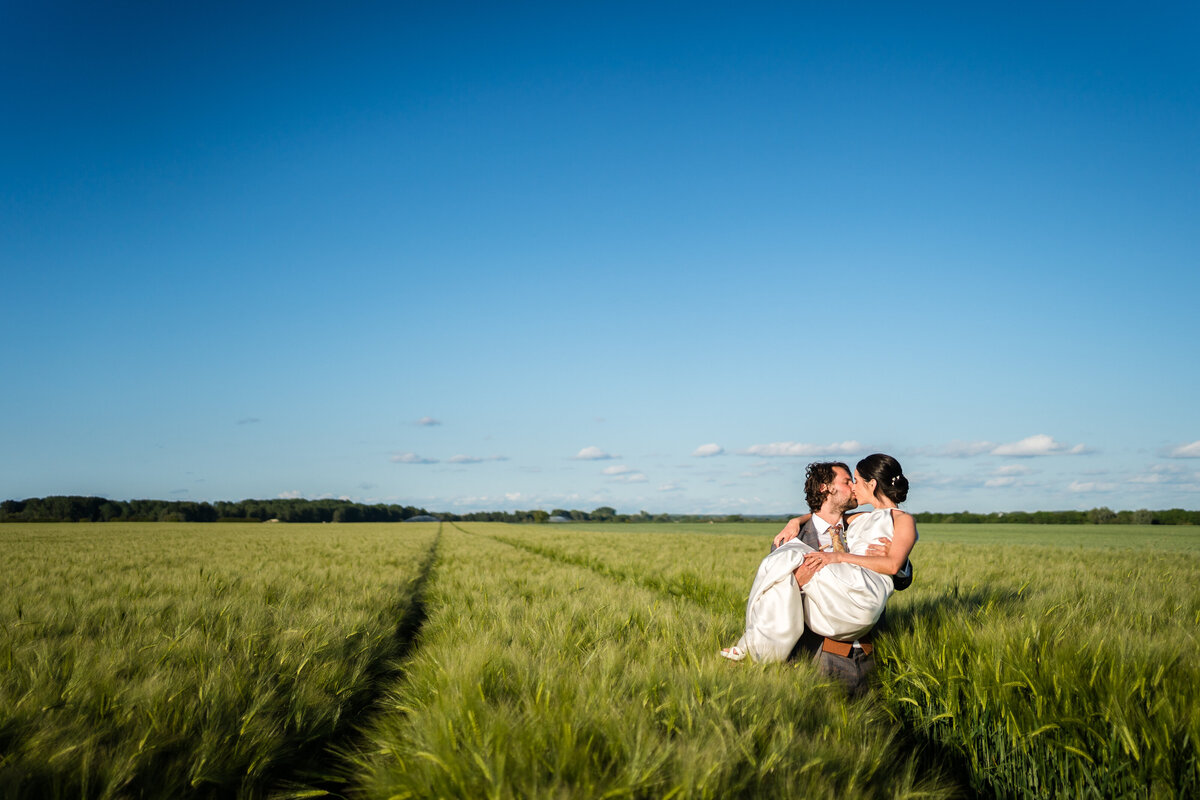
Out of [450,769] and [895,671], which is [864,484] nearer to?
[895,671]

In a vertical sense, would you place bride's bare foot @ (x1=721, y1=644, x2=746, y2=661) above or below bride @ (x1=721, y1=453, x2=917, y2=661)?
below

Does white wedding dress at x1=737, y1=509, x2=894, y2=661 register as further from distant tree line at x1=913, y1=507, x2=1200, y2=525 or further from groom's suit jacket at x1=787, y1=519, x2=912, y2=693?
distant tree line at x1=913, y1=507, x2=1200, y2=525

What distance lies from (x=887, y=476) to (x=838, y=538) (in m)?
0.58

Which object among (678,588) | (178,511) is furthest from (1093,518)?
(178,511)

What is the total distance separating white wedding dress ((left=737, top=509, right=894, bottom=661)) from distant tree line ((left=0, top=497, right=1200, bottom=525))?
1968cm

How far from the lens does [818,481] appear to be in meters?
3.96

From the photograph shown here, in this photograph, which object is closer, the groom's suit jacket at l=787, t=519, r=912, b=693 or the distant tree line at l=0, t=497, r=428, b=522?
the groom's suit jacket at l=787, t=519, r=912, b=693

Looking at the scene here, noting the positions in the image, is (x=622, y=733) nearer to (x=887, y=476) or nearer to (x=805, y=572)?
Result: (x=805, y=572)

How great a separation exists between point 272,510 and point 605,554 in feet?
363

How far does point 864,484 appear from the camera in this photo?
3627mm

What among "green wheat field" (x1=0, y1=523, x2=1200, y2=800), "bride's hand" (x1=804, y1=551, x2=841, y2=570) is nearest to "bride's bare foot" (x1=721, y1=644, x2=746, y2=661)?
"green wheat field" (x1=0, y1=523, x2=1200, y2=800)

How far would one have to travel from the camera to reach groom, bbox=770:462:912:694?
10.1 ft

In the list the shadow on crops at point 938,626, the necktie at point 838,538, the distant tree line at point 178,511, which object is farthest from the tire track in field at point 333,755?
the distant tree line at point 178,511

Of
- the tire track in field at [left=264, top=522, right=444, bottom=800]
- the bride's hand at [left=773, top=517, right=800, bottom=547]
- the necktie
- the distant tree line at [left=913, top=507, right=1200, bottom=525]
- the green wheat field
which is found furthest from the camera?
the distant tree line at [left=913, top=507, right=1200, bottom=525]
